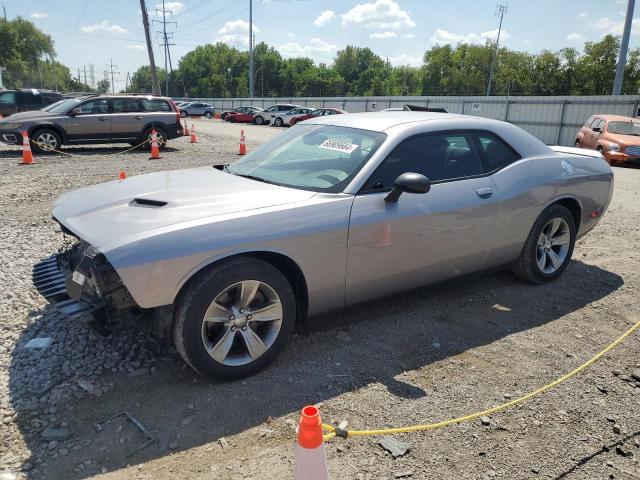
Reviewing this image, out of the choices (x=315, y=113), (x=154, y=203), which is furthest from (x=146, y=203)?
(x=315, y=113)

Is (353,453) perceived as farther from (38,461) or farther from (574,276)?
(574,276)

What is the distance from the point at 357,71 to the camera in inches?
4764

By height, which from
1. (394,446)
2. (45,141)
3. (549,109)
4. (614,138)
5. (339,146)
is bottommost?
(394,446)

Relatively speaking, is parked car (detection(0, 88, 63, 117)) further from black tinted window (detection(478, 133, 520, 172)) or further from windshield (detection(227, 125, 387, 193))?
black tinted window (detection(478, 133, 520, 172))

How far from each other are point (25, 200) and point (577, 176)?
7.68 meters

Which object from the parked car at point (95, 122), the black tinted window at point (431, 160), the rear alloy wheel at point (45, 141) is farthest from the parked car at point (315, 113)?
the black tinted window at point (431, 160)

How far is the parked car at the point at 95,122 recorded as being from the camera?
43.7ft

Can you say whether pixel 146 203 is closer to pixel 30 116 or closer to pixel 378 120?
pixel 378 120

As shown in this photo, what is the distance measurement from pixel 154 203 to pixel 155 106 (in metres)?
13.2

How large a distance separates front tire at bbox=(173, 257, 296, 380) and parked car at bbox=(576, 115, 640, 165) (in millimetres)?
15176

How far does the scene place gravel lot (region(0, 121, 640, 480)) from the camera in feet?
7.98

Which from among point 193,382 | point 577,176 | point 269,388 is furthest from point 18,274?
point 577,176

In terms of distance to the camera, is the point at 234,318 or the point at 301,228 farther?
the point at 301,228

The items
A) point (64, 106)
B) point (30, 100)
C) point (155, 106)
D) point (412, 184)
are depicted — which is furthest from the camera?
point (30, 100)
